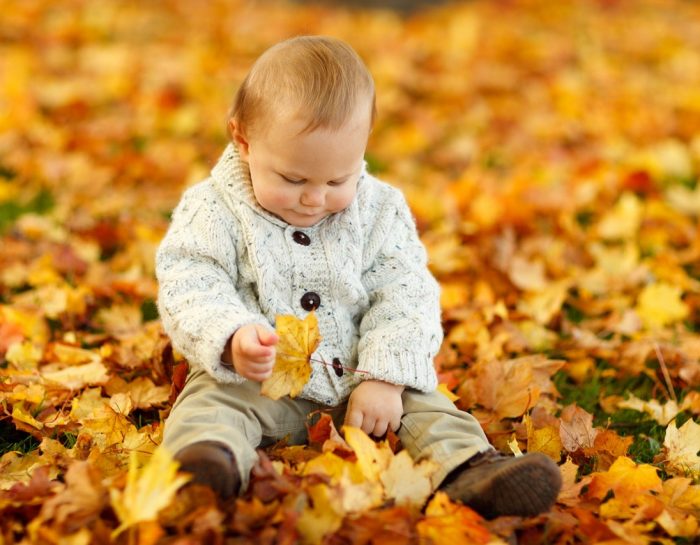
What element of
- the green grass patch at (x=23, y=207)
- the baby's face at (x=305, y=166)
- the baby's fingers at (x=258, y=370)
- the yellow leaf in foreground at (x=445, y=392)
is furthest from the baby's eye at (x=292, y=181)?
the green grass patch at (x=23, y=207)

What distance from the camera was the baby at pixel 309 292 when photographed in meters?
1.84

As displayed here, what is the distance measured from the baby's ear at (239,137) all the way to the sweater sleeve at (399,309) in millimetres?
398

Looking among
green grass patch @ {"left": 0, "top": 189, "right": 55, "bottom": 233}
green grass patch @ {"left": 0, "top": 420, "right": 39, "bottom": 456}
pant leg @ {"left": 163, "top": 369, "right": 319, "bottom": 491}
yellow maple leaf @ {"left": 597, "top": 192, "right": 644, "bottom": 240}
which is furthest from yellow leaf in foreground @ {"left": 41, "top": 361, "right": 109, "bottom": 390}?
yellow maple leaf @ {"left": 597, "top": 192, "right": 644, "bottom": 240}

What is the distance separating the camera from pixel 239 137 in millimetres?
2098

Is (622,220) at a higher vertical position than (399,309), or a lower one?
lower

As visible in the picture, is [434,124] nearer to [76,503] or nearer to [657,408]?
[657,408]

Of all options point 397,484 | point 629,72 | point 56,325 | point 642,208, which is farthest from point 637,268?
point 629,72

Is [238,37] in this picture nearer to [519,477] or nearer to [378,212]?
[378,212]

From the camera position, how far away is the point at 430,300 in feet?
7.38

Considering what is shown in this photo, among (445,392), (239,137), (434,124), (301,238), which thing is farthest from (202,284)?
(434,124)

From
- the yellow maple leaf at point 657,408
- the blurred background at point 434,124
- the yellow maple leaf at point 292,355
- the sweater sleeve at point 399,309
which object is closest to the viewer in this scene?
the yellow maple leaf at point 292,355

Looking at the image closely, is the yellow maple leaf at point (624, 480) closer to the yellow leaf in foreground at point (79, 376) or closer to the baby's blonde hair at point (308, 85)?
the baby's blonde hair at point (308, 85)

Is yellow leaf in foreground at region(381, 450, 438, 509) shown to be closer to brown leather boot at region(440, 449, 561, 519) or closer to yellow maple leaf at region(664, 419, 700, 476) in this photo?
brown leather boot at region(440, 449, 561, 519)

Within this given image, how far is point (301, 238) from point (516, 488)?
2.59 ft
